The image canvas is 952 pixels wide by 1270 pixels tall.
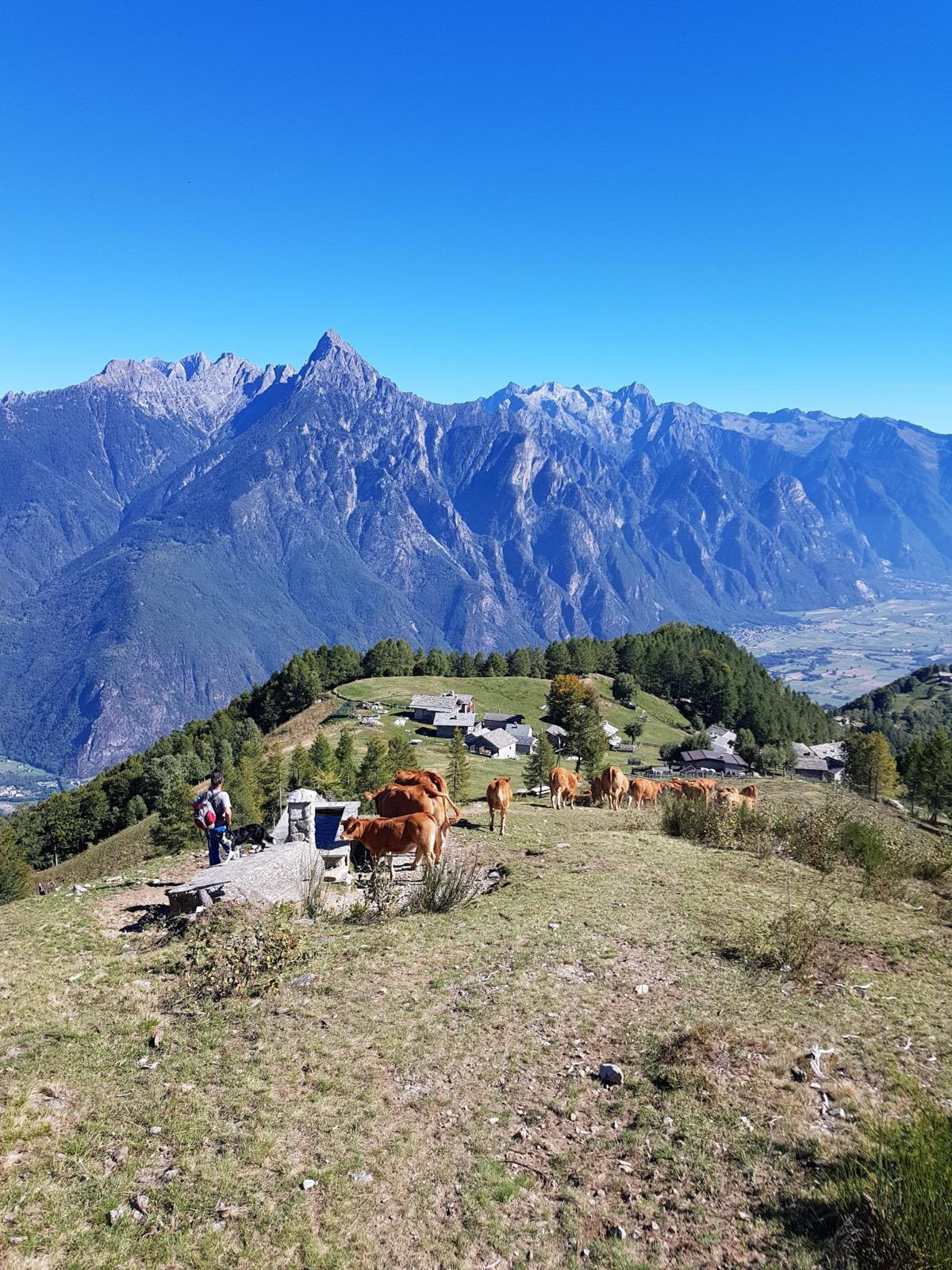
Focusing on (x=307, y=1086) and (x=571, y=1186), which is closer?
(x=571, y=1186)

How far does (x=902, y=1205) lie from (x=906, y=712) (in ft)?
662

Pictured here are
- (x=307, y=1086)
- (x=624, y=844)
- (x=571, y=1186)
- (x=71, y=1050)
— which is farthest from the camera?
(x=624, y=844)

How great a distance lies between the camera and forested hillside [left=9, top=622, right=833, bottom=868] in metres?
75.6

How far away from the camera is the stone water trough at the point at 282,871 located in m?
14.4

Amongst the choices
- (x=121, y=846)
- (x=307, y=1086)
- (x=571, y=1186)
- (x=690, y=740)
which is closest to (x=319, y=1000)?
(x=307, y=1086)

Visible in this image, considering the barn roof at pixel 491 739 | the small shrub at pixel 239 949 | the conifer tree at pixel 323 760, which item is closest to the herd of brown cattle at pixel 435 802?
the small shrub at pixel 239 949

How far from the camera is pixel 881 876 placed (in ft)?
59.9

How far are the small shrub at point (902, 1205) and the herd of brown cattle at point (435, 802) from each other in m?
10.7

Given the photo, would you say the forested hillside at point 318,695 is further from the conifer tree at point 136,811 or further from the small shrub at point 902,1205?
the small shrub at point 902,1205

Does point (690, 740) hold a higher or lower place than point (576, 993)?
lower

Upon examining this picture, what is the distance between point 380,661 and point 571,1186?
374 feet

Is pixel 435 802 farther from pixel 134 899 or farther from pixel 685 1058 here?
pixel 685 1058

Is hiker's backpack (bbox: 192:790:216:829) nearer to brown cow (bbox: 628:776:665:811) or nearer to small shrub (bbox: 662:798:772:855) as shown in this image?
small shrub (bbox: 662:798:772:855)

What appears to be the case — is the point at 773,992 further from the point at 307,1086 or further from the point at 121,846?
the point at 121,846
